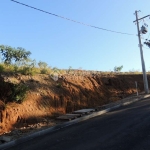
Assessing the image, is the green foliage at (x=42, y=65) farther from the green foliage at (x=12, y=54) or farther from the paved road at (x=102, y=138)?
the paved road at (x=102, y=138)

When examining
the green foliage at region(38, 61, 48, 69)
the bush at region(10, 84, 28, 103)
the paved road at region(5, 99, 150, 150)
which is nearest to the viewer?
the paved road at region(5, 99, 150, 150)

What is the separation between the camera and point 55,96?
16.0 metres

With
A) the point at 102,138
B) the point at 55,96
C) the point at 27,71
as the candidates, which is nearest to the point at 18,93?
the point at 55,96

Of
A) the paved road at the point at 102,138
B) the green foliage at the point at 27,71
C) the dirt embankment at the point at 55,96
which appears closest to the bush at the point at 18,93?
the dirt embankment at the point at 55,96

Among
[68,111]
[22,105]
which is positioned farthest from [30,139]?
[68,111]

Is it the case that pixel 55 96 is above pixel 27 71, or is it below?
below

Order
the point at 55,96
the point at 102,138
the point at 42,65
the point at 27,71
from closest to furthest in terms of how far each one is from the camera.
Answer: the point at 102,138
the point at 55,96
the point at 27,71
the point at 42,65

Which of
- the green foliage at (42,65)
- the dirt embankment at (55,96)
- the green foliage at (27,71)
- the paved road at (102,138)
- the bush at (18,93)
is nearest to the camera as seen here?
the paved road at (102,138)

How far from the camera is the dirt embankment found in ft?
41.9

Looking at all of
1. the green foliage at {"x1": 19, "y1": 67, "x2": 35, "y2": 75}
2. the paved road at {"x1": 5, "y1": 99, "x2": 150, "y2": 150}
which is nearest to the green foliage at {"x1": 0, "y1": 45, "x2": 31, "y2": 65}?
the green foliage at {"x1": 19, "y1": 67, "x2": 35, "y2": 75}

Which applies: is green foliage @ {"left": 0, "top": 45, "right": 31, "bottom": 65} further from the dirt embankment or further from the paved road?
the paved road

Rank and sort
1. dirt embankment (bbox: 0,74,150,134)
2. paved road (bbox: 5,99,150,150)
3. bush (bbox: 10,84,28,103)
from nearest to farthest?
paved road (bbox: 5,99,150,150) → dirt embankment (bbox: 0,74,150,134) → bush (bbox: 10,84,28,103)

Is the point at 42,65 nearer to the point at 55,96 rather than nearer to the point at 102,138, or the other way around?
the point at 55,96

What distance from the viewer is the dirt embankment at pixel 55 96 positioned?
1278cm
